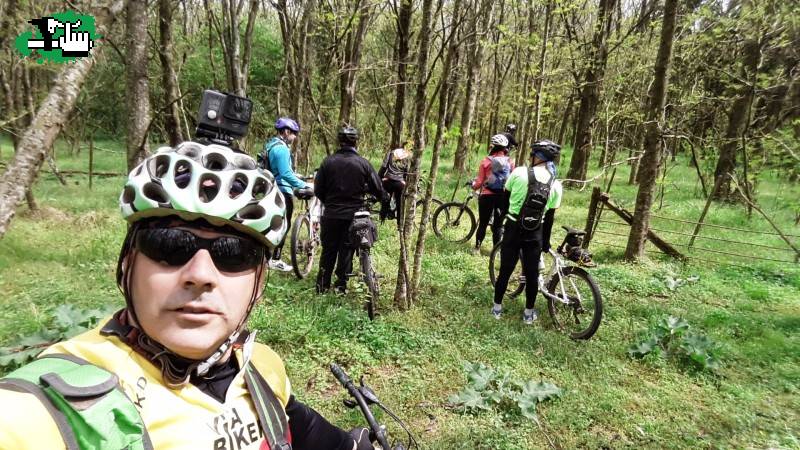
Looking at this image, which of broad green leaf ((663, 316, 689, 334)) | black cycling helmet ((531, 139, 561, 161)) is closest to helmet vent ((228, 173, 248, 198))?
black cycling helmet ((531, 139, 561, 161))

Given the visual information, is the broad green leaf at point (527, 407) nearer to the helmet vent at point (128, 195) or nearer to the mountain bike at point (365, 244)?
the mountain bike at point (365, 244)

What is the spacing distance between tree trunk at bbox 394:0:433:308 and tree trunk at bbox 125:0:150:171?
2666 mm

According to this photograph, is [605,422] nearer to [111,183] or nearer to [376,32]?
[111,183]

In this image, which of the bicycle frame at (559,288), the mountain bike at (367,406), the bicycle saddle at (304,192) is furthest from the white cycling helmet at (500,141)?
the mountain bike at (367,406)

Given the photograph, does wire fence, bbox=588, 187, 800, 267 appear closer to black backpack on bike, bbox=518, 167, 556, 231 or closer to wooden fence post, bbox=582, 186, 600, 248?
wooden fence post, bbox=582, 186, 600, 248

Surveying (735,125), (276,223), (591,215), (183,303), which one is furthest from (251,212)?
(735,125)

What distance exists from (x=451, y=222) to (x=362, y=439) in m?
7.51

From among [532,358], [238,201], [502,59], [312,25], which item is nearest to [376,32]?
[312,25]

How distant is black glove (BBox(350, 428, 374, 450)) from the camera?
1.71 meters

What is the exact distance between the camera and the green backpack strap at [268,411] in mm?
1364

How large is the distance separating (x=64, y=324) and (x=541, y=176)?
15.8 feet

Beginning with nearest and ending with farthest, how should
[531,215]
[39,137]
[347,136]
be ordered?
[39,137] → [531,215] → [347,136]

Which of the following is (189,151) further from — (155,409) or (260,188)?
(155,409)

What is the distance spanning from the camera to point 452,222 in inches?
357
